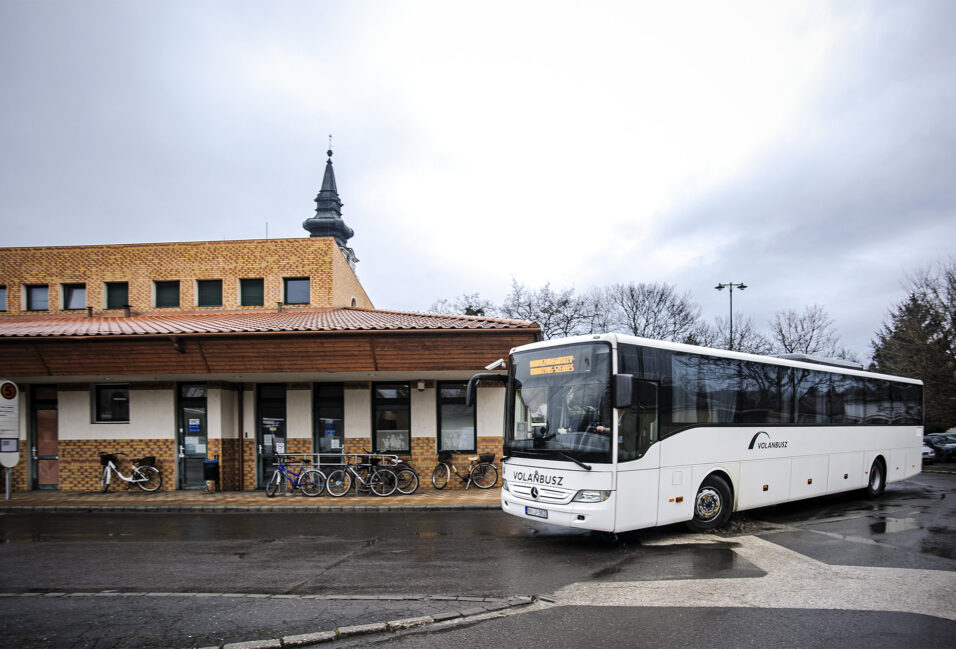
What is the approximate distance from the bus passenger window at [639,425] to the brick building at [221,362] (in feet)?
18.7

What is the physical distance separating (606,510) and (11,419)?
14.5 meters

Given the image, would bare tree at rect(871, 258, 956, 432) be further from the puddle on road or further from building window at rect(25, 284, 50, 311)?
building window at rect(25, 284, 50, 311)

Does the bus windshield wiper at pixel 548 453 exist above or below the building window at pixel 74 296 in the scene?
below

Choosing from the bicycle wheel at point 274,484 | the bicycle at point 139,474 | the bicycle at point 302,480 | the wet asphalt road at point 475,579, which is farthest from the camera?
the bicycle at point 139,474

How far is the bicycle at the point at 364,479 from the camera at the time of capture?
14688mm

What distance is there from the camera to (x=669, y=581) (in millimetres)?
6582

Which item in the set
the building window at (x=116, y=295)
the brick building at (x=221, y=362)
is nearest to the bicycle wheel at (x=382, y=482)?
the brick building at (x=221, y=362)

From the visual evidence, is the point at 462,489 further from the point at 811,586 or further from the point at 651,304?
the point at 651,304

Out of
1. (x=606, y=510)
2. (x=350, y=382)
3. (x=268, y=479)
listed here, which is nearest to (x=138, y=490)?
(x=268, y=479)

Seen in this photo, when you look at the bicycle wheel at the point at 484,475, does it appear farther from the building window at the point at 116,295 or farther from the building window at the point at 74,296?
the building window at the point at 74,296

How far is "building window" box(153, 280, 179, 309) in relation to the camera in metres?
20.2

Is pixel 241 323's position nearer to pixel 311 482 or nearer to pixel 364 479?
pixel 311 482

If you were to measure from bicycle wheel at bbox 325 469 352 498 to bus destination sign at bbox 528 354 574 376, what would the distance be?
25.3 feet

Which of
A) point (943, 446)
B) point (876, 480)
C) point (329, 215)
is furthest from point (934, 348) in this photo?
point (329, 215)
